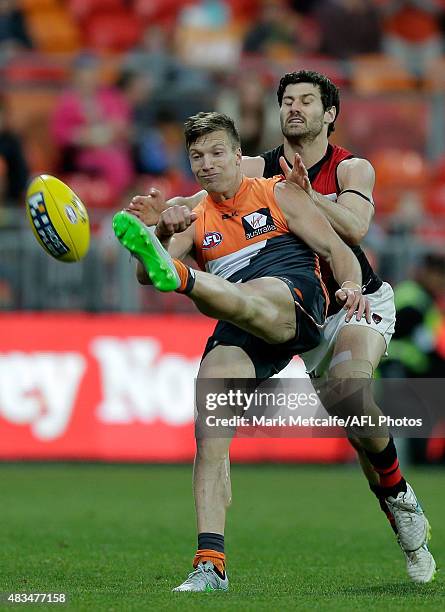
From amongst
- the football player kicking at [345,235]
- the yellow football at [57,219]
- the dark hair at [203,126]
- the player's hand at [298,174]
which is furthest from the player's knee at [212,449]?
the dark hair at [203,126]

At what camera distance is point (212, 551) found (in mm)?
6387

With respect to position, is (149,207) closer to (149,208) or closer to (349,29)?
(149,208)

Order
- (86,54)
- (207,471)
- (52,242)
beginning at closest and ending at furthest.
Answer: (207,471) < (52,242) < (86,54)

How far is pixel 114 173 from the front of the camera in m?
16.2

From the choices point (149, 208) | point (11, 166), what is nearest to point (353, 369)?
point (149, 208)

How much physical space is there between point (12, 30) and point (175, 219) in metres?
12.7

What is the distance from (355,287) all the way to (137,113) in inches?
418

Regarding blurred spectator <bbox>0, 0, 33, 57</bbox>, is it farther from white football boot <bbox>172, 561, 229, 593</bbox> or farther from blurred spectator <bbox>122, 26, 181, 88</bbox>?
white football boot <bbox>172, 561, 229, 593</bbox>

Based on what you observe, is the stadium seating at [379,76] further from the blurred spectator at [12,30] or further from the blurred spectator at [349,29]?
the blurred spectator at [12,30]

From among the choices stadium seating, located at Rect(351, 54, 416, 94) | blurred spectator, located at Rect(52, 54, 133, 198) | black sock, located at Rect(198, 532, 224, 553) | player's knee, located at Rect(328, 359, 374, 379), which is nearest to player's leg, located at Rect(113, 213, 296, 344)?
player's knee, located at Rect(328, 359, 374, 379)

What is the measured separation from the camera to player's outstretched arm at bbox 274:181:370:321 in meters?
7.00

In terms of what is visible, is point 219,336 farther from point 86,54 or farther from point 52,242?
point 86,54

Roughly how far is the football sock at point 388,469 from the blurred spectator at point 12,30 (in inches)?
486

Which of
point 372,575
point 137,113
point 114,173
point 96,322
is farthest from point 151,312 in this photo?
point 372,575
